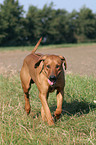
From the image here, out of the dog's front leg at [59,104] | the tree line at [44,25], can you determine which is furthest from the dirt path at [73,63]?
the tree line at [44,25]

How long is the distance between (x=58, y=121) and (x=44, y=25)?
3130cm

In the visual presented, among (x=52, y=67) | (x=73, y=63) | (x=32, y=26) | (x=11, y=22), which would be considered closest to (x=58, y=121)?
(x=52, y=67)

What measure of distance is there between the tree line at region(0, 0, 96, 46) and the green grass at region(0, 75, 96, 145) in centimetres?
2353

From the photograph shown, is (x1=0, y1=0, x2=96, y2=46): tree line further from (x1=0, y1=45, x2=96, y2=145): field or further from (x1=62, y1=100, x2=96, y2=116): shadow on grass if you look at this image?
(x1=62, y1=100, x2=96, y2=116): shadow on grass

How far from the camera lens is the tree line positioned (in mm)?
28641

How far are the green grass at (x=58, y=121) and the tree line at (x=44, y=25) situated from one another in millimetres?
23532

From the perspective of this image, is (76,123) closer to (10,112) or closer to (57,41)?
(10,112)

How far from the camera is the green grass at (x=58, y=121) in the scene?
101 inches

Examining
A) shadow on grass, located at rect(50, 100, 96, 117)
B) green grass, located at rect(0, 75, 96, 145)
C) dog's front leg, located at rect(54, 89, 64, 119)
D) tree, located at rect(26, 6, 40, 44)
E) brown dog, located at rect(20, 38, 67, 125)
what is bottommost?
shadow on grass, located at rect(50, 100, 96, 117)

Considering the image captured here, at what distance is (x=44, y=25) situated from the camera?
3372 centimetres

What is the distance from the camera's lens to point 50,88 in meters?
3.35

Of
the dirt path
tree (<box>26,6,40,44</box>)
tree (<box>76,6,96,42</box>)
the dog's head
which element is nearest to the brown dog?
the dog's head

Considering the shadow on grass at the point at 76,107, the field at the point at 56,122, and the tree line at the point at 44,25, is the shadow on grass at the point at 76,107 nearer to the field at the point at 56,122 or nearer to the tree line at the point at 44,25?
the field at the point at 56,122

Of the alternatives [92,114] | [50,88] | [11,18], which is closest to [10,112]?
[50,88]
